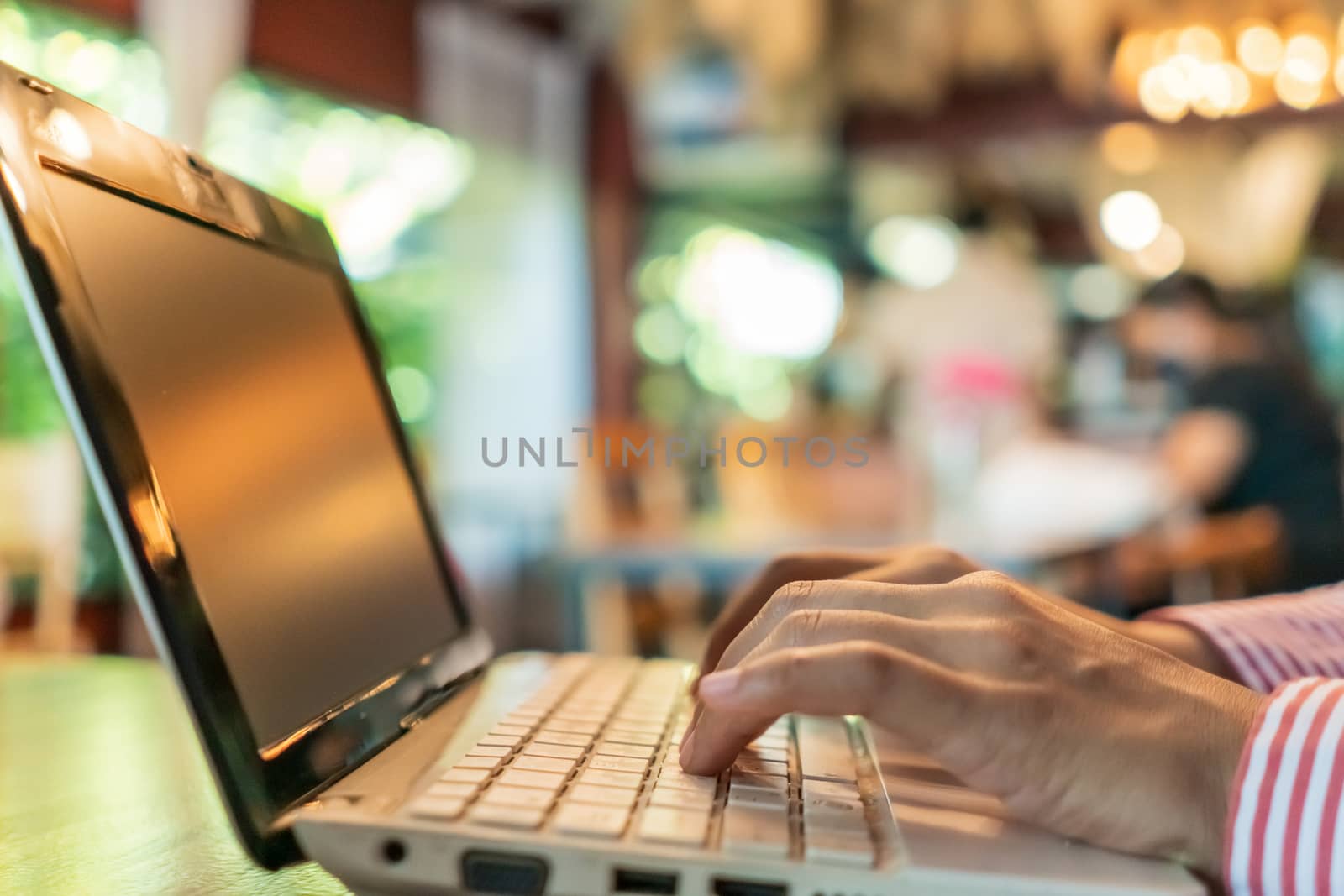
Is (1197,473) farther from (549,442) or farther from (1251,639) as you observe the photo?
(549,442)

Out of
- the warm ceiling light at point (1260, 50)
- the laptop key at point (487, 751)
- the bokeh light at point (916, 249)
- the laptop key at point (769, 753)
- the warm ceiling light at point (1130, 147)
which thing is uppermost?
the warm ceiling light at point (1130, 147)

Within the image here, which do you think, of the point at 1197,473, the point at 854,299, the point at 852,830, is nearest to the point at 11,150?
the point at 852,830

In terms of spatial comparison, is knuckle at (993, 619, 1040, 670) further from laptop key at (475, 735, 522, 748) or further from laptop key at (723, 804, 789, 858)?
laptop key at (475, 735, 522, 748)

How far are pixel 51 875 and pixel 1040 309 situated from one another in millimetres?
6112

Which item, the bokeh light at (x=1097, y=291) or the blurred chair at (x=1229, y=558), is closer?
the blurred chair at (x=1229, y=558)

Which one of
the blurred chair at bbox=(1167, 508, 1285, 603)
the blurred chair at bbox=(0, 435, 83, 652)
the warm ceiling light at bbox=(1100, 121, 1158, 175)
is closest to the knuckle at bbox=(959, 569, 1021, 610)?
the blurred chair at bbox=(1167, 508, 1285, 603)

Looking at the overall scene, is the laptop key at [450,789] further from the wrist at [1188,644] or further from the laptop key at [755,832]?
the wrist at [1188,644]

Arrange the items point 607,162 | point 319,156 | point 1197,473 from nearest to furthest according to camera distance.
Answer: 1. point 1197,473
2. point 319,156
3. point 607,162

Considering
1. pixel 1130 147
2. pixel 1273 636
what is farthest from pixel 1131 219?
pixel 1273 636

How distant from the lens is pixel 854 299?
6.01 metres

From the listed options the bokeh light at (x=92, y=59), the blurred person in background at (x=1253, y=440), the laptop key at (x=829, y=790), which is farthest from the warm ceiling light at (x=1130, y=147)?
the laptop key at (x=829, y=790)

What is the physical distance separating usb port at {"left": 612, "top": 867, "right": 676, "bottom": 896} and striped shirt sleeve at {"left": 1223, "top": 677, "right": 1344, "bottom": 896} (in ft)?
0.73

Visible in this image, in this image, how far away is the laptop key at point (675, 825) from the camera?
1.30 feet

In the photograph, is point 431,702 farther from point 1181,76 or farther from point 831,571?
point 1181,76
